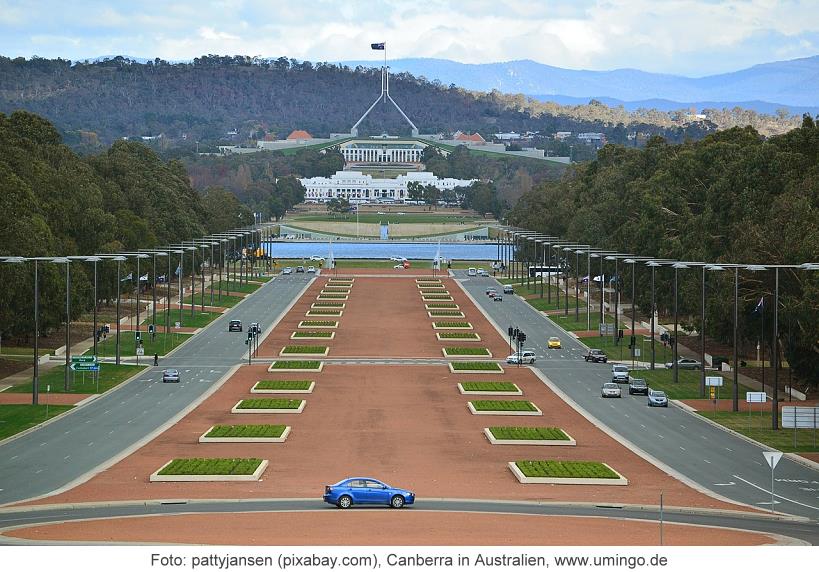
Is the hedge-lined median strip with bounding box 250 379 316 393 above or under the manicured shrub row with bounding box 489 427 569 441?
under

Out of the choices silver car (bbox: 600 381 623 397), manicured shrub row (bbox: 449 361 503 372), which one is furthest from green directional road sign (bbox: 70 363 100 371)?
silver car (bbox: 600 381 623 397)

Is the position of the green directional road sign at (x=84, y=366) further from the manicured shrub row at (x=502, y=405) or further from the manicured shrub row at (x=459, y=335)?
the manicured shrub row at (x=459, y=335)

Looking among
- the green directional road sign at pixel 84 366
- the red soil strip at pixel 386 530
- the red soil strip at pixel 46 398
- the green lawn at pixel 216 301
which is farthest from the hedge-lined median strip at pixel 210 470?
the green lawn at pixel 216 301

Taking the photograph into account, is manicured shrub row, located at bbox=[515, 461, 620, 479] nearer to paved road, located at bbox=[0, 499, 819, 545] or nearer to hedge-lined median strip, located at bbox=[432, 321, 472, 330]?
paved road, located at bbox=[0, 499, 819, 545]

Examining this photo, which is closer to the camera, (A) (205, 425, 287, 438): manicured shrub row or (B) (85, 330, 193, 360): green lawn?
(A) (205, 425, 287, 438): manicured shrub row

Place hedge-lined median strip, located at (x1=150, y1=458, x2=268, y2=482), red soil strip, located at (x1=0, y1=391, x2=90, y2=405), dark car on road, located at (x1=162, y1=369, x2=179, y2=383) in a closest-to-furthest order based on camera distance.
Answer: hedge-lined median strip, located at (x1=150, y1=458, x2=268, y2=482)
red soil strip, located at (x1=0, y1=391, x2=90, y2=405)
dark car on road, located at (x1=162, y1=369, x2=179, y2=383)

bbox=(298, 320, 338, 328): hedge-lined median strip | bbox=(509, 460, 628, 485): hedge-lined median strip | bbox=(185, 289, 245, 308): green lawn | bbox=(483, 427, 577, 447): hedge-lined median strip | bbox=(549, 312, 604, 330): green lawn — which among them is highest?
bbox=(509, 460, 628, 485): hedge-lined median strip

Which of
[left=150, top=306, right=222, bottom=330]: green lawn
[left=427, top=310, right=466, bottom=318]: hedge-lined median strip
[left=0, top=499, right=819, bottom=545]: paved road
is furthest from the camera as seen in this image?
[left=427, top=310, right=466, bottom=318]: hedge-lined median strip

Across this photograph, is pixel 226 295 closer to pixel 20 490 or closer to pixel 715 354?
pixel 715 354
